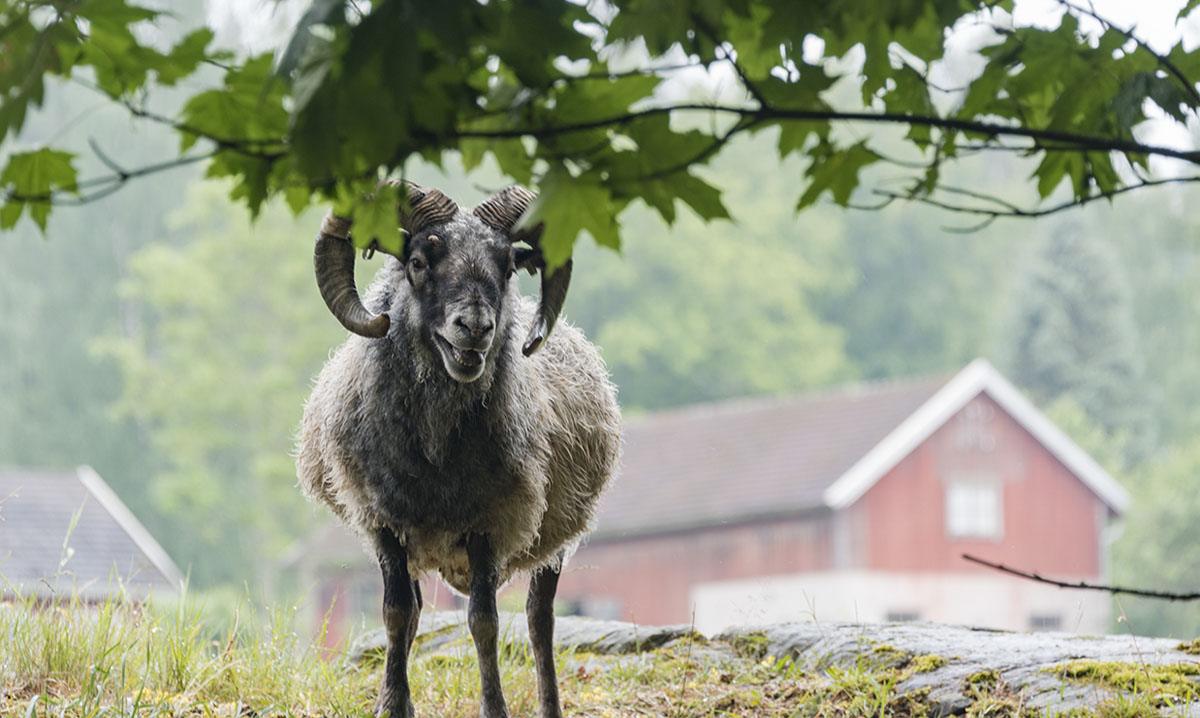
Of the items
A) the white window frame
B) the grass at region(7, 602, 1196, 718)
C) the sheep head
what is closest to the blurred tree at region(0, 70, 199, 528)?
the white window frame

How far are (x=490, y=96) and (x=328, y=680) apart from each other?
4425 millimetres

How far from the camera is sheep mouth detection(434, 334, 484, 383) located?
6.48 m

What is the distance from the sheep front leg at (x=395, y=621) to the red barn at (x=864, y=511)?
31250 millimetres

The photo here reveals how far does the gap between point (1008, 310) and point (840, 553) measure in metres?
25.6

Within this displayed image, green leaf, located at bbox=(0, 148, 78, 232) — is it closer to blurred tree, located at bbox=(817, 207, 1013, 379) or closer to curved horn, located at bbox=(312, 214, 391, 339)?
curved horn, located at bbox=(312, 214, 391, 339)

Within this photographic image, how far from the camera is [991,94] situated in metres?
3.85

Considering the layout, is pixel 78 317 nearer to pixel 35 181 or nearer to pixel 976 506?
pixel 976 506

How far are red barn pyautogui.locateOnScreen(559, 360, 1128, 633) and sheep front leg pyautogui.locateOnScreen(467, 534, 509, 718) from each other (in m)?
31.2

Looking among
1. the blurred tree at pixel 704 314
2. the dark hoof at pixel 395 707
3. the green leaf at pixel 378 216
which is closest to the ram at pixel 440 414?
the dark hoof at pixel 395 707

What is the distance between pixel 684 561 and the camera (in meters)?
41.2

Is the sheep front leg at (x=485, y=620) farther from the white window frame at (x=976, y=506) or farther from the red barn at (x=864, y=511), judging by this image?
the white window frame at (x=976, y=506)

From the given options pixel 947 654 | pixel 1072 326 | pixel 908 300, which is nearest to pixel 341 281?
pixel 947 654

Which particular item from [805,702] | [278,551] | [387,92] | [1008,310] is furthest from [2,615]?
[1008,310]

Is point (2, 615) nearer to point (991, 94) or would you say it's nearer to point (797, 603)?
point (991, 94)
